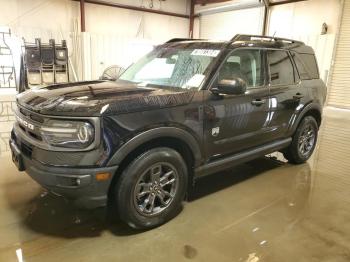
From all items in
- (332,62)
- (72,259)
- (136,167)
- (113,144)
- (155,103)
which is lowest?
(72,259)

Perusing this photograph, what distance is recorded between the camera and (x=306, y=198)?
10.8 ft

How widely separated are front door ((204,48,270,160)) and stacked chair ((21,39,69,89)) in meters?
6.21

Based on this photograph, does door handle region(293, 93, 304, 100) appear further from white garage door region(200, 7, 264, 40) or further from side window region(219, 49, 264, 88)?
white garage door region(200, 7, 264, 40)

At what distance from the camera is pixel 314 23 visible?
854 centimetres

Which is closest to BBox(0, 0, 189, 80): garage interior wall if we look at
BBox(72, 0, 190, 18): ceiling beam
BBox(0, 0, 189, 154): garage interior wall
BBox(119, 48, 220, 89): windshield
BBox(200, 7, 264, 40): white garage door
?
BBox(0, 0, 189, 154): garage interior wall

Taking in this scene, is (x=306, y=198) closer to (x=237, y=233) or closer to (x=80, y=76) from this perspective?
(x=237, y=233)

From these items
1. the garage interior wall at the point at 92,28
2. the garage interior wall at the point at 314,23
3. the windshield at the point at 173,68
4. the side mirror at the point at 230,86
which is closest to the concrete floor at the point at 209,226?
the side mirror at the point at 230,86

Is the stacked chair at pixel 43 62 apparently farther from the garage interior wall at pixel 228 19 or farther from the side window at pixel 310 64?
the side window at pixel 310 64

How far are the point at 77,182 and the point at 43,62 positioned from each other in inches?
280

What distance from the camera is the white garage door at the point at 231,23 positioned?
391 inches

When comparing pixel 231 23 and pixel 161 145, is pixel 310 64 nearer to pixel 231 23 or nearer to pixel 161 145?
pixel 161 145

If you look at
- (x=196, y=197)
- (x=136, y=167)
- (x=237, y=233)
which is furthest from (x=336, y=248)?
(x=136, y=167)

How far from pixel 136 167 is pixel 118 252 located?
0.65 meters

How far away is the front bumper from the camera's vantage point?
212 centimetres
